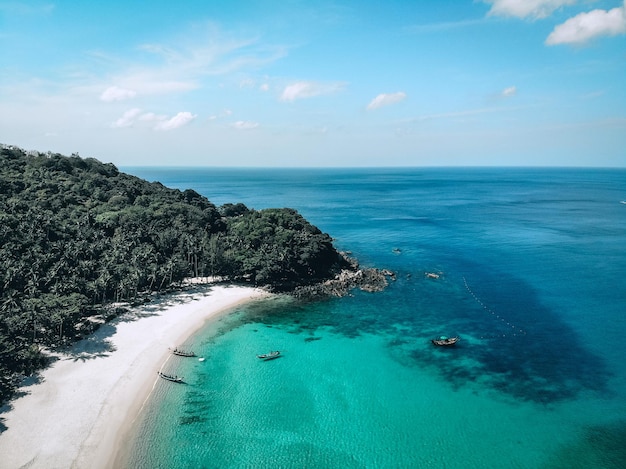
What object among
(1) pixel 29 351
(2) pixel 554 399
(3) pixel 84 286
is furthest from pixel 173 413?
(2) pixel 554 399

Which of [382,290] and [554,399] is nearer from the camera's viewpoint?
[554,399]

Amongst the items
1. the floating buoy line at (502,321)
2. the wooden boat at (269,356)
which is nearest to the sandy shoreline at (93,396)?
the wooden boat at (269,356)

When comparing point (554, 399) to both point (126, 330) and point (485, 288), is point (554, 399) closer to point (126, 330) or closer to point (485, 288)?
point (485, 288)

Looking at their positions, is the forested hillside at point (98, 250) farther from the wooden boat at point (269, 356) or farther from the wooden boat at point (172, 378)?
the wooden boat at point (269, 356)

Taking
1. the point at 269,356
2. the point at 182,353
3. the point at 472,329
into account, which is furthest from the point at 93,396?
the point at 472,329

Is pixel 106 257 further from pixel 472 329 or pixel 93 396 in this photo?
pixel 472 329

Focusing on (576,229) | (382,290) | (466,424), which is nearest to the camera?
(466,424)

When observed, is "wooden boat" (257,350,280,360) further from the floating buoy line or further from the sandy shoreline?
the floating buoy line
